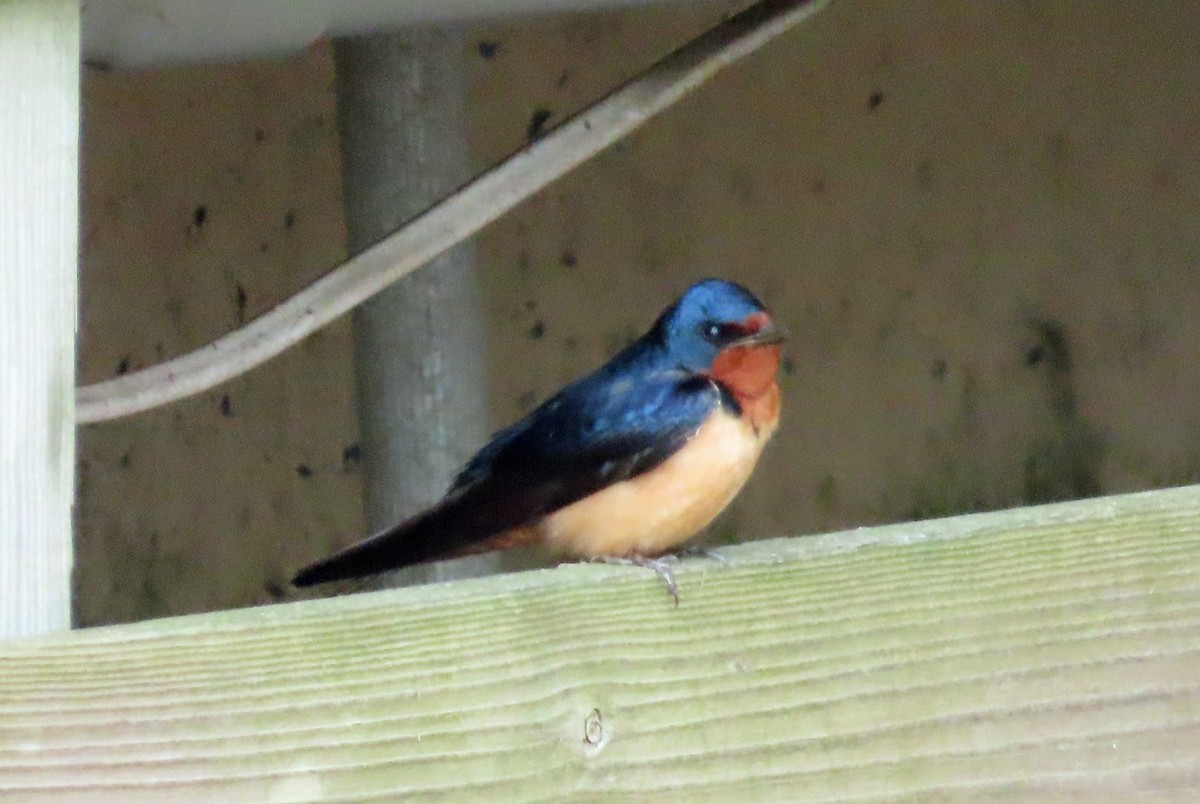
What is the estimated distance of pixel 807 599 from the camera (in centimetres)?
86

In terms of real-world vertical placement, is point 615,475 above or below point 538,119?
below

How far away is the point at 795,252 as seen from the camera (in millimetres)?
2744

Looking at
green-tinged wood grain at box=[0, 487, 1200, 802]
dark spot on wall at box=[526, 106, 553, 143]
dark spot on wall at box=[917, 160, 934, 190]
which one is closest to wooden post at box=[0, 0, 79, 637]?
green-tinged wood grain at box=[0, 487, 1200, 802]

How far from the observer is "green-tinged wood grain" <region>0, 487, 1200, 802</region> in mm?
799

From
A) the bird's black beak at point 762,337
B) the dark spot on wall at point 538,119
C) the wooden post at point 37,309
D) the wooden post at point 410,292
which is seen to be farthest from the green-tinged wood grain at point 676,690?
the dark spot on wall at point 538,119

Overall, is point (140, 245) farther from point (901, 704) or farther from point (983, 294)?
point (901, 704)

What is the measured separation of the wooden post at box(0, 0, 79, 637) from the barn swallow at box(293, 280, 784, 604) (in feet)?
2.08

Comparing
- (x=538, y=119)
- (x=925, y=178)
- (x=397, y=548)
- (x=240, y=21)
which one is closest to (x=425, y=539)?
(x=397, y=548)

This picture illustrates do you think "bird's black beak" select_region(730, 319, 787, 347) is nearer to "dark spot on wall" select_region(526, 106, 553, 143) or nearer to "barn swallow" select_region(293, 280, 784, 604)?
"barn swallow" select_region(293, 280, 784, 604)

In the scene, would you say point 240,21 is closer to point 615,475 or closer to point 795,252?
point 615,475

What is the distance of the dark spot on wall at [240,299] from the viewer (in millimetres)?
2735

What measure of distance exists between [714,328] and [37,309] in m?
0.93

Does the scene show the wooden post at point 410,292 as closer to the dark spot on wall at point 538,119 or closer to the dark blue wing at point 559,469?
the dark blue wing at point 559,469

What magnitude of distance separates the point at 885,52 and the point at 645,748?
2.07m
